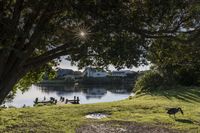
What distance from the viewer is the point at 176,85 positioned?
58.1 meters

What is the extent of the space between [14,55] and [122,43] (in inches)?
157

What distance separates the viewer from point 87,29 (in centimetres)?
1115

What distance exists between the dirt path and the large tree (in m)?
7.85

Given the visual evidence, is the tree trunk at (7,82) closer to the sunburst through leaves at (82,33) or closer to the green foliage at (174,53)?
the sunburst through leaves at (82,33)

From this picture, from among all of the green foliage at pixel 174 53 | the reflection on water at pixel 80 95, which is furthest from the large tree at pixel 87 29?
the reflection on water at pixel 80 95

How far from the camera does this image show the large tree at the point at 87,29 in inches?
420

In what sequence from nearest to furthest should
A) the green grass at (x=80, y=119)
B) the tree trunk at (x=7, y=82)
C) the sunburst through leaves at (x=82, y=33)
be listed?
the sunburst through leaves at (x=82, y=33), the tree trunk at (x=7, y=82), the green grass at (x=80, y=119)

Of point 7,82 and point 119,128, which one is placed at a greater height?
point 7,82

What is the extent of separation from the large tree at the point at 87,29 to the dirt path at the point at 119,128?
25.8 feet

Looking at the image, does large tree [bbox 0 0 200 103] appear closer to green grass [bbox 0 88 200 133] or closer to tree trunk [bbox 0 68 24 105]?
tree trunk [bbox 0 68 24 105]

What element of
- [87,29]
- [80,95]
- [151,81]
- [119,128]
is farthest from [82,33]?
[80,95]

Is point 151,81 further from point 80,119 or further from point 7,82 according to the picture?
point 7,82

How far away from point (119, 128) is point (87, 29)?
11.2 meters

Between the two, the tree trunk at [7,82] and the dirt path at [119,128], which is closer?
the tree trunk at [7,82]
